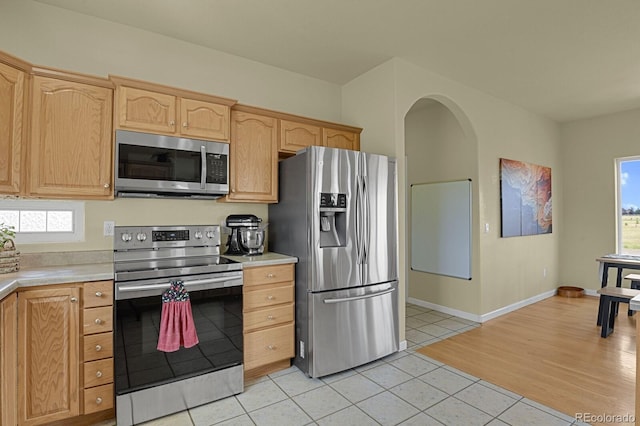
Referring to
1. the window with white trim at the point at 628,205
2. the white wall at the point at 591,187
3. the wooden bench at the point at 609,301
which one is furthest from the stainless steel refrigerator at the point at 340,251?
the window with white trim at the point at 628,205

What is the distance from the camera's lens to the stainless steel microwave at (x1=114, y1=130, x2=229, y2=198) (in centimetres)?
232

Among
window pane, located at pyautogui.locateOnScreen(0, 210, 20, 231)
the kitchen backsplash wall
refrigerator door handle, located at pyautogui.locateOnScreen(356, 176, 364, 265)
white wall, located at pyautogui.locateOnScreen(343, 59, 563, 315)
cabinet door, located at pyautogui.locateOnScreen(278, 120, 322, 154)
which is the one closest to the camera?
window pane, located at pyautogui.locateOnScreen(0, 210, 20, 231)

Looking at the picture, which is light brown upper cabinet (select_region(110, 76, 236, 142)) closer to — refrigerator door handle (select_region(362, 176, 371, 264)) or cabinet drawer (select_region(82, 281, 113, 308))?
cabinet drawer (select_region(82, 281, 113, 308))

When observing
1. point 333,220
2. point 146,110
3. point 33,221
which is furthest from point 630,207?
point 33,221

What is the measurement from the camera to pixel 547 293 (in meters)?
A: 5.14

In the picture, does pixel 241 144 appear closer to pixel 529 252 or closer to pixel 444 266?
pixel 444 266

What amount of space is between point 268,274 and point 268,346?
0.56m

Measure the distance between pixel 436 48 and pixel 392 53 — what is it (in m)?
0.39

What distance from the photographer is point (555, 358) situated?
9.69 feet

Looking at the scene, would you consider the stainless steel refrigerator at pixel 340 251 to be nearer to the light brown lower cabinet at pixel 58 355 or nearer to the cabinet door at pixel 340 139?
the cabinet door at pixel 340 139

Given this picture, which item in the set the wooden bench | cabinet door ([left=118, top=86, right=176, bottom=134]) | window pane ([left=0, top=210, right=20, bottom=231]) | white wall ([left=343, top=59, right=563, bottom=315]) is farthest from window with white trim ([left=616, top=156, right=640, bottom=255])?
window pane ([left=0, top=210, right=20, bottom=231])

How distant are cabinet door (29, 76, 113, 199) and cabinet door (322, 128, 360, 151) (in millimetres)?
1805

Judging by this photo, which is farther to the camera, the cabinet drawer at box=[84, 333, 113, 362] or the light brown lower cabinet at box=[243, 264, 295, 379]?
the light brown lower cabinet at box=[243, 264, 295, 379]

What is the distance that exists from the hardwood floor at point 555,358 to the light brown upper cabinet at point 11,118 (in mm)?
3390
